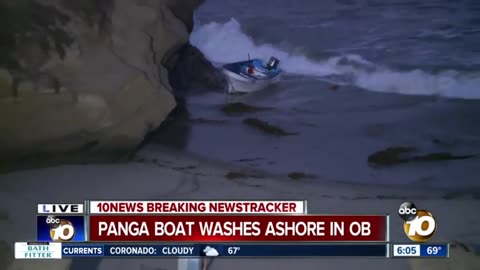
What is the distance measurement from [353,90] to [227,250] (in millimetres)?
786

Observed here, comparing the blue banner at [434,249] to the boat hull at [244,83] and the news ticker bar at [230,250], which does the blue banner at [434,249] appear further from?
the boat hull at [244,83]

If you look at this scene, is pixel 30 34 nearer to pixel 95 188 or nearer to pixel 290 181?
pixel 95 188

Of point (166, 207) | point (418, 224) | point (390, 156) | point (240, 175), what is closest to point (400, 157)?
point (390, 156)

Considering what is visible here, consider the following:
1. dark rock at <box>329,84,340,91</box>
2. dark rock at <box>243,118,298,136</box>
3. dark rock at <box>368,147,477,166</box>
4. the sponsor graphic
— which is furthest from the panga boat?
the sponsor graphic

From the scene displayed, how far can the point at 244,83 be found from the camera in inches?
70.0

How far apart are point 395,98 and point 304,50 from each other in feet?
1.22

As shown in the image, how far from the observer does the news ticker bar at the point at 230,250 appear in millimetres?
1377

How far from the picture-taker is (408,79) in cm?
171

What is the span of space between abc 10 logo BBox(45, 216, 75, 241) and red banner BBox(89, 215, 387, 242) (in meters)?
0.06

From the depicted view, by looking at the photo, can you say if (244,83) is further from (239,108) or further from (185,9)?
(185,9)

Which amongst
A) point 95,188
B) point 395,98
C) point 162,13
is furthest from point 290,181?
point 162,13

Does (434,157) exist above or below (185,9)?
below

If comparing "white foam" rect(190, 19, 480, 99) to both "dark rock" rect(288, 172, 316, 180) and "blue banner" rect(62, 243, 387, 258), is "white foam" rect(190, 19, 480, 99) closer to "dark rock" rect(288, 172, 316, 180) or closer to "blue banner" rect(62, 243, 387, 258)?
"dark rock" rect(288, 172, 316, 180)

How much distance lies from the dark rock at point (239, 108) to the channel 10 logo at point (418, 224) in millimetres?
615
